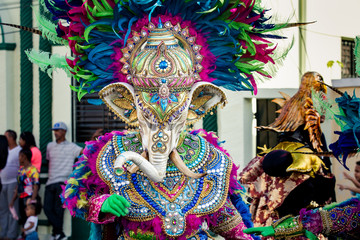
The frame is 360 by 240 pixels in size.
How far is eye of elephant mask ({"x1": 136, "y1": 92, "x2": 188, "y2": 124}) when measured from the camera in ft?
17.1

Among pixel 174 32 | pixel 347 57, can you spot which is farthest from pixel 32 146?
pixel 174 32

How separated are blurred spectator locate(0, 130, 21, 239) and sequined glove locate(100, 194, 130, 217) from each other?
6884 mm

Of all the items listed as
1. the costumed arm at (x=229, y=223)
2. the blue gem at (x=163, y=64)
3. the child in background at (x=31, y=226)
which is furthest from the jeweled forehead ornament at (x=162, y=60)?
the child in background at (x=31, y=226)

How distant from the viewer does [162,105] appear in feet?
17.1

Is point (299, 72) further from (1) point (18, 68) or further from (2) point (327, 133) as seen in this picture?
(1) point (18, 68)

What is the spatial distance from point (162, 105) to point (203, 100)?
42cm

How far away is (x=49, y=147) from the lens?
1170 cm

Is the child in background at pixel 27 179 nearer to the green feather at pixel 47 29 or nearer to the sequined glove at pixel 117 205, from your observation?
the green feather at pixel 47 29

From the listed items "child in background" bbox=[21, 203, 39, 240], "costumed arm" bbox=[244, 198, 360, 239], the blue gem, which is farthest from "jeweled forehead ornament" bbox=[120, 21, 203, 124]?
"child in background" bbox=[21, 203, 39, 240]

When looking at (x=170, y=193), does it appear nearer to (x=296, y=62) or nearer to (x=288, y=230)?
(x=288, y=230)

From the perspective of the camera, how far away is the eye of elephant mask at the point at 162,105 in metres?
5.21

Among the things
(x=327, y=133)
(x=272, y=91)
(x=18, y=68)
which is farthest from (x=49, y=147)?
(x=327, y=133)

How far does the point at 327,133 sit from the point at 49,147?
4.07 metres

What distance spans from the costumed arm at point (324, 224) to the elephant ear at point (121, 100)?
106 cm
